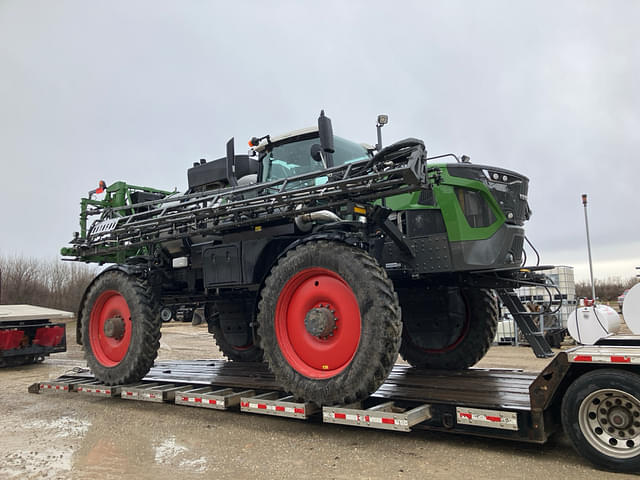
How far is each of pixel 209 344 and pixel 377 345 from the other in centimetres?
1491

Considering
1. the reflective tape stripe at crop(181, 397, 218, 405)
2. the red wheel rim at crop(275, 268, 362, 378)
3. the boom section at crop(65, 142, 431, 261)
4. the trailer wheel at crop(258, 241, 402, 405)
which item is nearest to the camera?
the trailer wheel at crop(258, 241, 402, 405)

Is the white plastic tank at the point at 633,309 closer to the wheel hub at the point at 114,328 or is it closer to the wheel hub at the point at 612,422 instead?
the wheel hub at the point at 612,422

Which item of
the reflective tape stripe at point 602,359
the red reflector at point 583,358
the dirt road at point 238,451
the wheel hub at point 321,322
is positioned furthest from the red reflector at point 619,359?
the wheel hub at point 321,322

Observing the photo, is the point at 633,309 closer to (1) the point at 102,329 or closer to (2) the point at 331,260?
(2) the point at 331,260

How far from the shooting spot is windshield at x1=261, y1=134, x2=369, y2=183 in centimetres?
630

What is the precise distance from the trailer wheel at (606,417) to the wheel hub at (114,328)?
580 centimetres

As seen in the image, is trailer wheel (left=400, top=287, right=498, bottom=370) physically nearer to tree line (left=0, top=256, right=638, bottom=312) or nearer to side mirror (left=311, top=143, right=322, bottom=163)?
side mirror (left=311, top=143, right=322, bottom=163)

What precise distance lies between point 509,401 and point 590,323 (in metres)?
7.83

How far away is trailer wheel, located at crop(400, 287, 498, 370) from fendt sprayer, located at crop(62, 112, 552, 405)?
0.05 ft

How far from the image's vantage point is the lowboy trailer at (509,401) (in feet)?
12.5

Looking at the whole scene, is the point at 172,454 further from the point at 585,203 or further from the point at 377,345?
the point at 585,203

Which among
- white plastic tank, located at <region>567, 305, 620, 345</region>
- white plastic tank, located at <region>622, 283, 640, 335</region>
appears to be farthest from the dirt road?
white plastic tank, located at <region>567, 305, 620, 345</region>

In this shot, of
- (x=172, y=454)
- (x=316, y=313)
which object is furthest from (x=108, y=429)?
(x=316, y=313)

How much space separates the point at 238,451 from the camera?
4.84 meters
